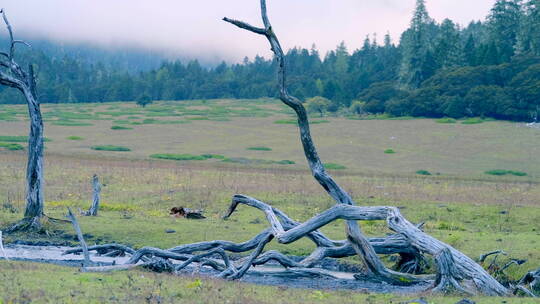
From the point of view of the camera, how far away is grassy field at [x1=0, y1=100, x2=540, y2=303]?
13.2 m

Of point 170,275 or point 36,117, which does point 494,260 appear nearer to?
point 170,275

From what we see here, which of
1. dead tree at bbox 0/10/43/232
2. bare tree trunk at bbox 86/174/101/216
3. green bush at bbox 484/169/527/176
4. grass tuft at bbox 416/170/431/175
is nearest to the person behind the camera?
dead tree at bbox 0/10/43/232

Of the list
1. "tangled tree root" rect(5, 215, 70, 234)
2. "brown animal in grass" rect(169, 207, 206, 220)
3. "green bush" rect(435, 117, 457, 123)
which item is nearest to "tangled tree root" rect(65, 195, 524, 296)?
"tangled tree root" rect(5, 215, 70, 234)

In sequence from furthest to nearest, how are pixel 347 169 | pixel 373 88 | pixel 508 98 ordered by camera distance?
pixel 373 88 < pixel 508 98 < pixel 347 169

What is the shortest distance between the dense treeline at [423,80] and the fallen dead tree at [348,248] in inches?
2176

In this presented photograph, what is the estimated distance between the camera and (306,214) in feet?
78.9

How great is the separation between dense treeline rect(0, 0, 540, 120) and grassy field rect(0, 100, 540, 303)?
18.1 ft

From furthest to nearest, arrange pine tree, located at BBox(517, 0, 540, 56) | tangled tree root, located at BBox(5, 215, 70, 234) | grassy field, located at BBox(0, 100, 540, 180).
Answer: pine tree, located at BBox(517, 0, 540, 56)
grassy field, located at BBox(0, 100, 540, 180)
tangled tree root, located at BBox(5, 215, 70, 234)

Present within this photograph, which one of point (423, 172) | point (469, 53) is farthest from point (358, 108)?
point (423, 172)

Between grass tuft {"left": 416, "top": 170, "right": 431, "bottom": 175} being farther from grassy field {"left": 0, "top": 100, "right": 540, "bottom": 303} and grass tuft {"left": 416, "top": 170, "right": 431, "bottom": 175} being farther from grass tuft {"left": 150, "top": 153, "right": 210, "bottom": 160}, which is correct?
grass tuft {"left": 150, "top": 153, "right": 210, "bottom": 160}

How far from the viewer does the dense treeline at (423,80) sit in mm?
71125

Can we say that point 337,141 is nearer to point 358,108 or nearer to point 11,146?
point 11,146

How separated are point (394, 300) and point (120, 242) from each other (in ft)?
31.6

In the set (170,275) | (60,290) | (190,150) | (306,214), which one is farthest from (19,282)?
(190,150)
